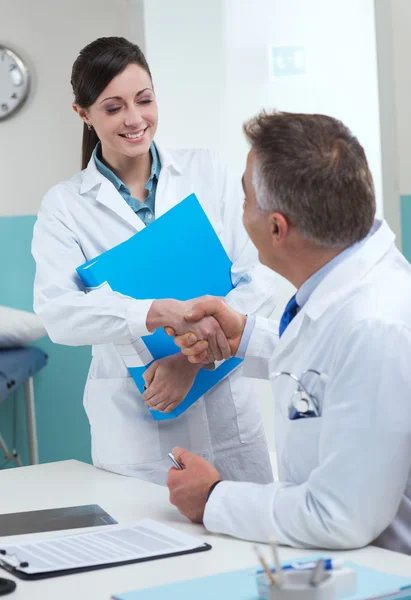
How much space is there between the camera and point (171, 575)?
113cm

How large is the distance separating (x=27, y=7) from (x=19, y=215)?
0.87 meters

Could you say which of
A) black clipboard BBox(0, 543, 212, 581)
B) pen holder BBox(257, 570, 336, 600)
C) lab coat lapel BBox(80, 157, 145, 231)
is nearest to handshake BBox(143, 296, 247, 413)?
lab coat lapel BBox(80, 157, 145, 231)

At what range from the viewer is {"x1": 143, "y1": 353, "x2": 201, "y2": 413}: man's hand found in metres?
1.80

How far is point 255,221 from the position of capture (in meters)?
1.32

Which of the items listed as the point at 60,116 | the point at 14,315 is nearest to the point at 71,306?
the point at 14,315

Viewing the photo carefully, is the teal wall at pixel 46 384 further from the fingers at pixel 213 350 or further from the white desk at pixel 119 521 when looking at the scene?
the fingers at pixel 213 350

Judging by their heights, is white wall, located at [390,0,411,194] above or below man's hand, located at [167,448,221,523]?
above

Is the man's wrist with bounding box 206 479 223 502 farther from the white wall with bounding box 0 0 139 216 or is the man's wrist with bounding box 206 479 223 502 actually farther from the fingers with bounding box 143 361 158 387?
the white wall with bounding box 0 0 139 216

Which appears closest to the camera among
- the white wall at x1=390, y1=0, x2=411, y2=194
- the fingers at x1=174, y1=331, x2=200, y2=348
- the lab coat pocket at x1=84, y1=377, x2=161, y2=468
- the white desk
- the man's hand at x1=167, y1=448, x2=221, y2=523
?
the white desk

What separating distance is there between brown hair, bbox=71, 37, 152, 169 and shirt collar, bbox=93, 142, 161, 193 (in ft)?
0.42

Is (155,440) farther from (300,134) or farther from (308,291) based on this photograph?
(300,134)

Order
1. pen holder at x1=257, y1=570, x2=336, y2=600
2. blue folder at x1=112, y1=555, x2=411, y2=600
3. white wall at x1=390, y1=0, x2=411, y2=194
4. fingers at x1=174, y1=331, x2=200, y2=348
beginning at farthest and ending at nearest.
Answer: white wall at x1=390, y1=0, x2=411, y2=194
fingers at x1=174, y1=331, x2=200, y2=348
blue folder at x1=112, y1=555, x2=411, y2=600
pen holder at x1=257, y1=570, x2=336, y2=600

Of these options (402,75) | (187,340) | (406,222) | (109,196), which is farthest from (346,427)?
(402,75)

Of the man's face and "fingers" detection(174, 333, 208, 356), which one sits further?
"fingers" detection(174, 333, 208, 356)
